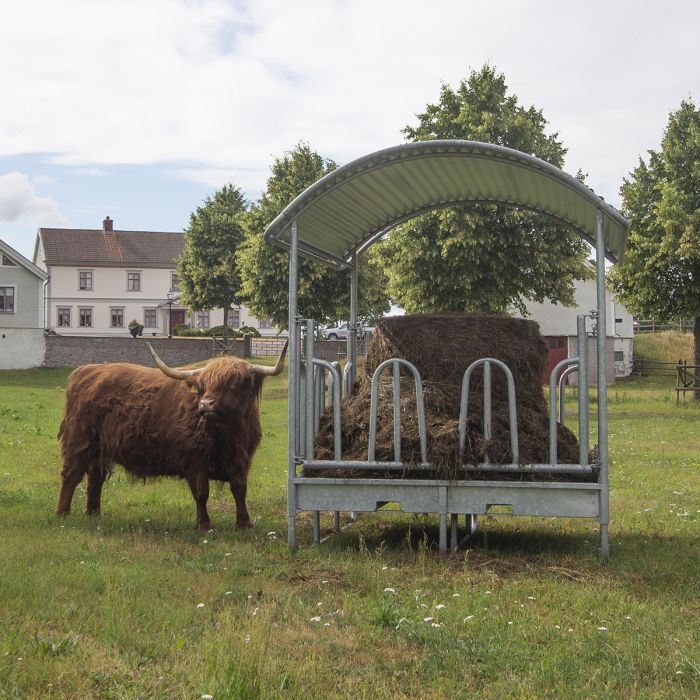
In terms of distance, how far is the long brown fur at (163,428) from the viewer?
9.23 meters

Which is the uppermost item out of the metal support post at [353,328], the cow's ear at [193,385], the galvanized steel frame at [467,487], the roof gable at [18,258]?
the roof gable at [18,258]

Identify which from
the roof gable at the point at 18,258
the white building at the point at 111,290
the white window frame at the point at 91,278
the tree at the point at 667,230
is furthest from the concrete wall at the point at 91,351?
the white window frame at the point at 91,278

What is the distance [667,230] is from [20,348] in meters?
32.2

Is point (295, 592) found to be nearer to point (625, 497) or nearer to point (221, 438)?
point (221, 438)

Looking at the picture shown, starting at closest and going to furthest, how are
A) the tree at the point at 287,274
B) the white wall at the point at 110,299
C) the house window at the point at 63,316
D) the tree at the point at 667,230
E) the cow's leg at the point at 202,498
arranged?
the cow's leg at the point at 202,498 → the tree at the point at 667,230 → the tree at the point at 287,274 → the white wall at the point at 110,299 → the house window at the point at 63,316

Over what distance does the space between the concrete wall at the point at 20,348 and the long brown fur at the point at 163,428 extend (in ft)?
129

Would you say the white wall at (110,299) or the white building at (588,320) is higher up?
the white wall at (110,299)

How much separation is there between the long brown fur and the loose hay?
3.40 ft

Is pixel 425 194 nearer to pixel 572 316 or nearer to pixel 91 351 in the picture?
pixel 91 351

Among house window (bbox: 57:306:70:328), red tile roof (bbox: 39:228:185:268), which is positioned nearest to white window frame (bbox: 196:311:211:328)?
red tile roof (bbox: 39:228:185:268)

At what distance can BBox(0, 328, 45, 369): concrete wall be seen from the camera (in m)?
47.2

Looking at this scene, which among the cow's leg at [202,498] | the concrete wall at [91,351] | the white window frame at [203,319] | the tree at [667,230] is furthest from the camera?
the white window frame at [203,319]

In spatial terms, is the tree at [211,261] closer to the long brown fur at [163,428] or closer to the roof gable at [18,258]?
the roof gable at [18,258]

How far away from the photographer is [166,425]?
961 cm
